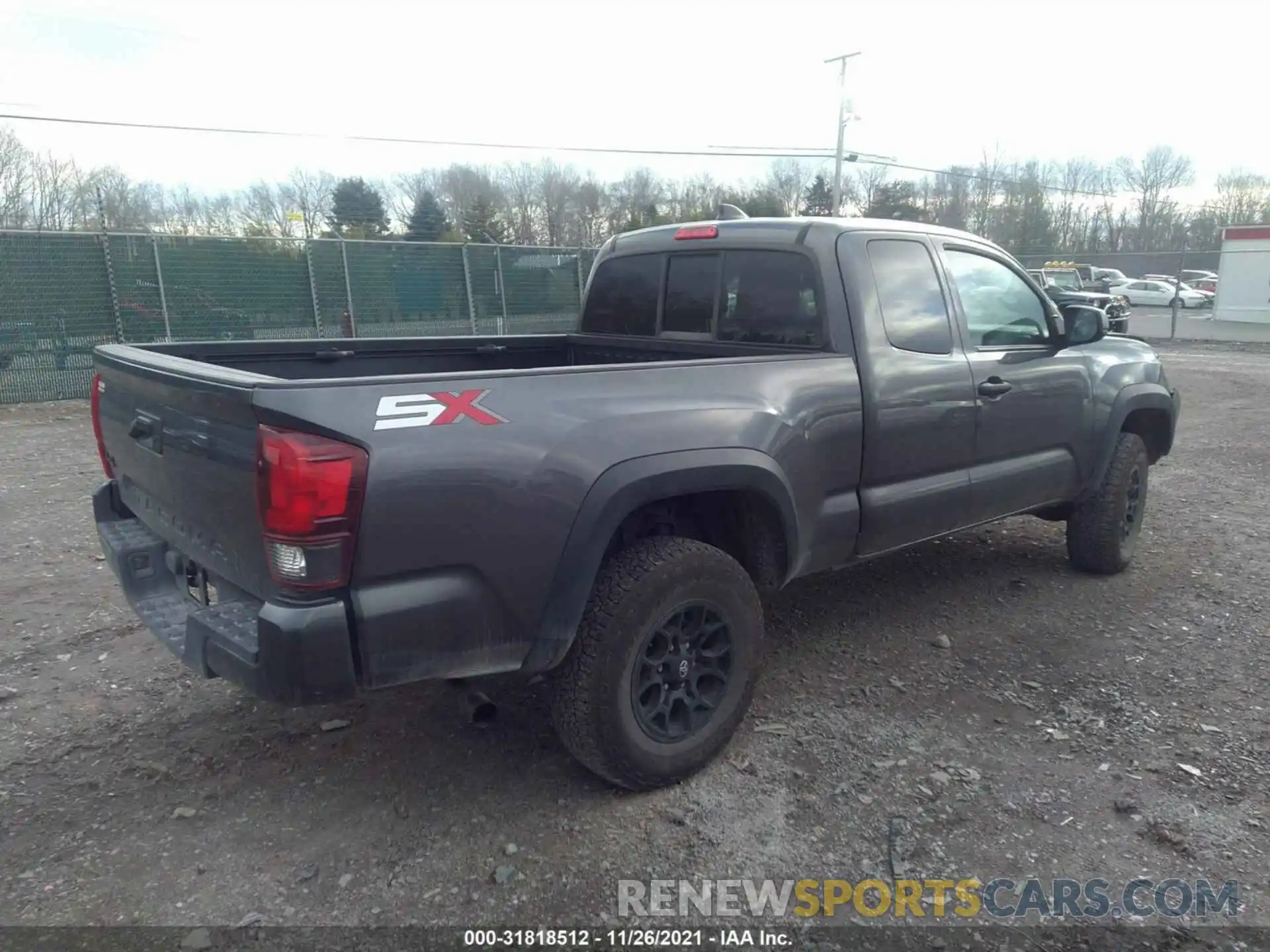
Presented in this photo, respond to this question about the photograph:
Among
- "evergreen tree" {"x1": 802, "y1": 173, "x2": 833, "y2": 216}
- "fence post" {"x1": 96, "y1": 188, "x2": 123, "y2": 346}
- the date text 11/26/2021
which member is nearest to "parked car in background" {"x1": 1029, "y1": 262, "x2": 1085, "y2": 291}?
"evergreen tree" {"x1": 802, "y1": 173, "x2": 833, "y2": 216}

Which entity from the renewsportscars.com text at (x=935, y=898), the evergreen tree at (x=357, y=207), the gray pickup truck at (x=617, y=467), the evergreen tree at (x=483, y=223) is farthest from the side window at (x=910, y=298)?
the evergreen tree at (x=357, y=207)

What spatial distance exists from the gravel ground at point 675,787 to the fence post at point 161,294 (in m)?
9.04

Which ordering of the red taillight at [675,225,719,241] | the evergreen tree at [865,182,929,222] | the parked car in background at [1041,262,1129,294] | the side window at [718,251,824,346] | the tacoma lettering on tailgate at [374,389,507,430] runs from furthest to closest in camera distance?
1. the evergreen tree at [865,182,929,222]
2. the parked car in background at [1041,262,1129,294]
3. the red taillight at [675,225,719,241]
4. the side window at [718,251,824,346]
5. the tacoma lettering on tailgate at [374,389,507,430]

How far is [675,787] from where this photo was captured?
3059 mm

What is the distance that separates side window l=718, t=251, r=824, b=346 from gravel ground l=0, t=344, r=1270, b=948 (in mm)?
1487

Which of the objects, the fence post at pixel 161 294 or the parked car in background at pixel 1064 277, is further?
the parked car in background at pixel 1064 277

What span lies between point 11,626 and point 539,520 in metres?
3.38

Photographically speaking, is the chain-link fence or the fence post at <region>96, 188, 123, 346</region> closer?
the chain-link fence

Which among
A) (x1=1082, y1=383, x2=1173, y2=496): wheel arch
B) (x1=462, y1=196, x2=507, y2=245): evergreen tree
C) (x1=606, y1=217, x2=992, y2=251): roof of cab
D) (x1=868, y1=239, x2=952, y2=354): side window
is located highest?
(x1=462, y1=196, x2=507, y2=245): evergreen tree

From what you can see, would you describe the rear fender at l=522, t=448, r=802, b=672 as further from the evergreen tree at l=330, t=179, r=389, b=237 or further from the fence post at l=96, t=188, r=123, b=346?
the evergreen tree at l=330, t=179, r=389, b=237

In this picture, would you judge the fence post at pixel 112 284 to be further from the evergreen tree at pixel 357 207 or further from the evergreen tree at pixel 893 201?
the evergreen tree at pixel 893 201

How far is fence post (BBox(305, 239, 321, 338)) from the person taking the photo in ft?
46.1

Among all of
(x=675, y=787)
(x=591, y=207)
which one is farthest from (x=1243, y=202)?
(x=675, y=787)

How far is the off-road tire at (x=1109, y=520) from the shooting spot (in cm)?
488
